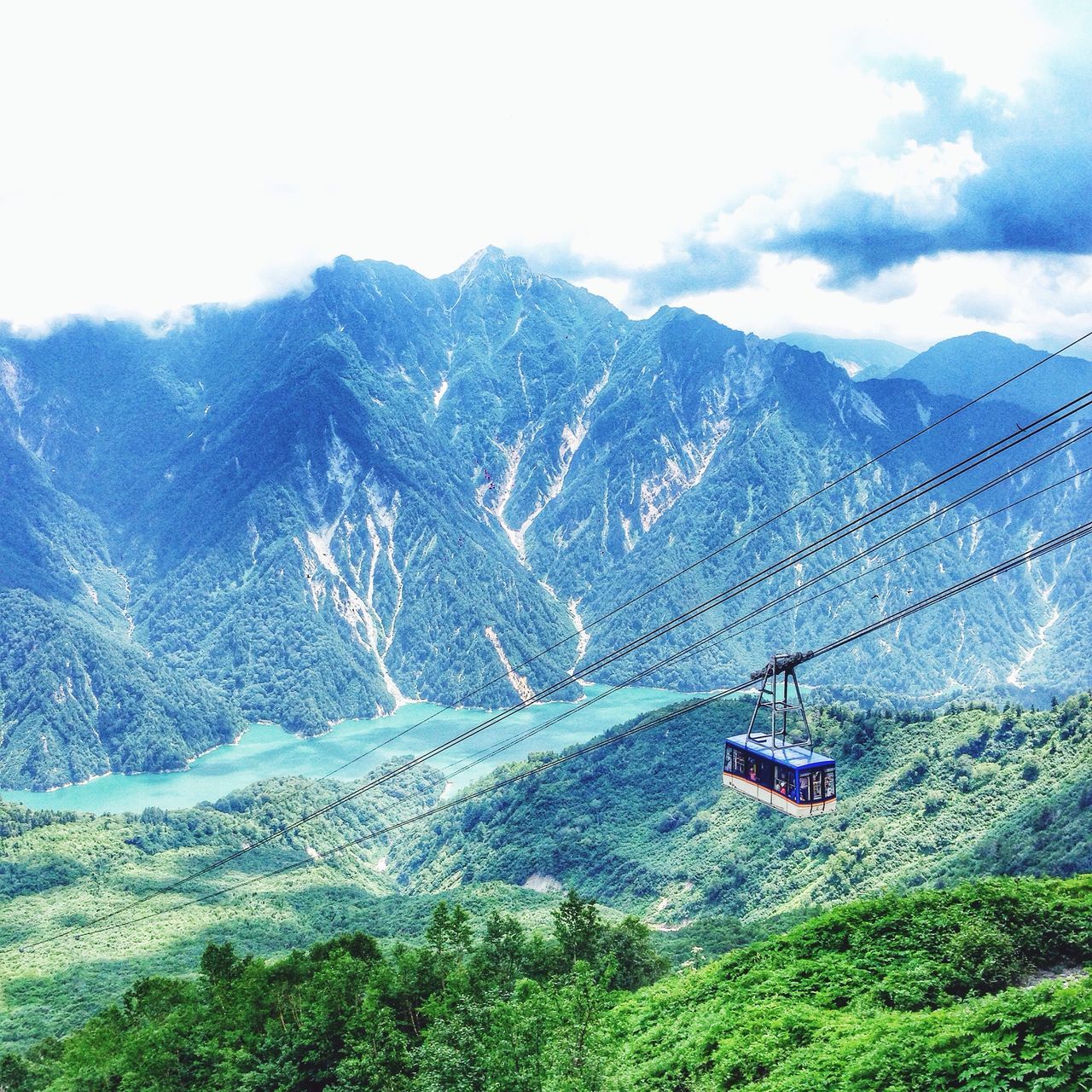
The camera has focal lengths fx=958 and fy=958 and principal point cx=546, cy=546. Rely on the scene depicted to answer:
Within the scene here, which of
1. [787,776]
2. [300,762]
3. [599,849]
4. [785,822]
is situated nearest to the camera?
[787,776]

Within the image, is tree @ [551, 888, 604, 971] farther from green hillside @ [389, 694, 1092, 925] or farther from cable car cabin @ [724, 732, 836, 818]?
green hillside @ [389, 694, 1092, 925]

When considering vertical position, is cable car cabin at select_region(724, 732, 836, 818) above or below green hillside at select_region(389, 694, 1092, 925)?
above

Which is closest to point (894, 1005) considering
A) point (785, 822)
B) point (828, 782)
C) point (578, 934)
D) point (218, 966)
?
point (828, 782)

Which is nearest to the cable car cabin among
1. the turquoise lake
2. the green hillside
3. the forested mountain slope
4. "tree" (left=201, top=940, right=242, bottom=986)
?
"tree" (left=201, top=940, right=242, bottom=986)

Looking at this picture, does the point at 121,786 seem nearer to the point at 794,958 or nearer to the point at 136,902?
the point at 136,902

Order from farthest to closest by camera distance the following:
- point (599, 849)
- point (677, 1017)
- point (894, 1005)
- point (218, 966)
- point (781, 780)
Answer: point (599, 849) < point (218, 966) < point (781, 780) < point (677, 1017) < point (894, 1005)

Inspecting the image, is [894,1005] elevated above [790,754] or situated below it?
below

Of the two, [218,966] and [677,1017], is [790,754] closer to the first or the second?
[677,1017]

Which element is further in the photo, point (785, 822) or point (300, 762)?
point (300, 762)
